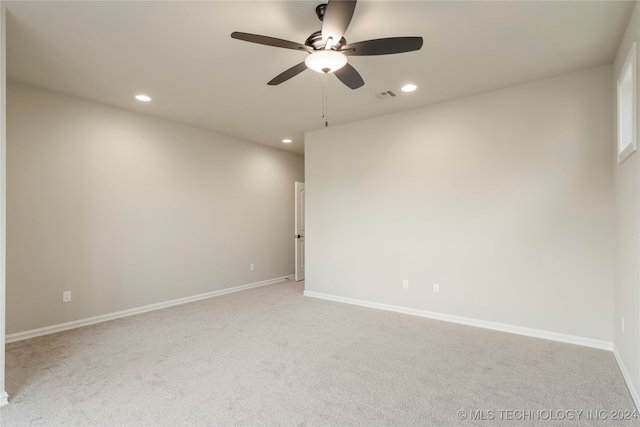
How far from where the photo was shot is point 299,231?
21.5 feet

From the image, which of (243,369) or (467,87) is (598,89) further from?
(243,369)

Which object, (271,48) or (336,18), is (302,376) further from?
(271,48)

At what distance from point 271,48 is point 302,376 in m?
2.68

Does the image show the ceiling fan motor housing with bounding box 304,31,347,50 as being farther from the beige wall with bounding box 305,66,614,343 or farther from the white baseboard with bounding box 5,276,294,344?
the white baseboard with bounding box 5,276,294,344

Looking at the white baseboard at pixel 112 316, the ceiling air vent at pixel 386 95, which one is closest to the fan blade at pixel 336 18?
the ceiling air vent at pixel 386 95

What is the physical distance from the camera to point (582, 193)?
323 centimetres

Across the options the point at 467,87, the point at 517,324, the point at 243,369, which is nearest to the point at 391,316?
the point at 517,324

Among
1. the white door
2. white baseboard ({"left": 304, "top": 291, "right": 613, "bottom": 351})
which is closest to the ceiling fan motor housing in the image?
white baseboard ({"left": 304, "top": 291, "right": 613, "bottom": 351})

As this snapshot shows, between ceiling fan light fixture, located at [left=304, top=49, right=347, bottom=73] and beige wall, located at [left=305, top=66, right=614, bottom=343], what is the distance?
7.55ft

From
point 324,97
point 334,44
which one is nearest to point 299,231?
point 324,97

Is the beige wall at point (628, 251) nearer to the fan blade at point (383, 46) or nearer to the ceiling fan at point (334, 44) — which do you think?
the fan blade at point (383, 46)

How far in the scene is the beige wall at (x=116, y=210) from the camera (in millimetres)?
3523

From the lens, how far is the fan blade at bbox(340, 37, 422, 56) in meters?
2.05

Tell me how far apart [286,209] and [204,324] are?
128 inches
